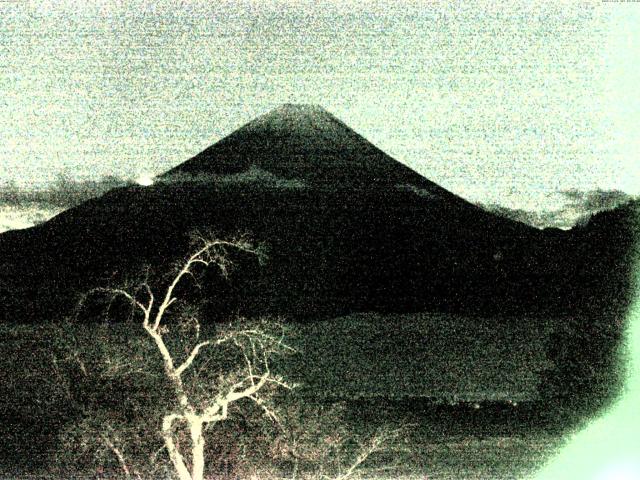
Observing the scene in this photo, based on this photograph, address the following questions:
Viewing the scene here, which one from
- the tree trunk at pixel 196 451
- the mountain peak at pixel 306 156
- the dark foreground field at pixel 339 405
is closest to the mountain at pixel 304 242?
the mountain peak at pixel 306 156

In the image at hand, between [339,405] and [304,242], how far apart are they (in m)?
37.1

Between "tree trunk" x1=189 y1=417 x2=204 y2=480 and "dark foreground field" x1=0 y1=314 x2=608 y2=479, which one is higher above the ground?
"tree trunk" x1=189 y1=417 x2=204 y2=480

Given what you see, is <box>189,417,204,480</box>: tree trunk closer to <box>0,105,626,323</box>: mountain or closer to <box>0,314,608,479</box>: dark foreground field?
<box>0,314,608,479</box>: dark foreground field

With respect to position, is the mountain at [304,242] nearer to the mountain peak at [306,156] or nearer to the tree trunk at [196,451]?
the mountain peak at [306,156]

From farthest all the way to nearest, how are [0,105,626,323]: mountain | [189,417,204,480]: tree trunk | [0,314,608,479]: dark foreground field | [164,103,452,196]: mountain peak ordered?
1. [164,103,452,196]: mountain peak
2. [0,105,626,323]: mountain
3. [0,314,608,479]: dark foreground field
4. [189,417,204,480]: tree trunk

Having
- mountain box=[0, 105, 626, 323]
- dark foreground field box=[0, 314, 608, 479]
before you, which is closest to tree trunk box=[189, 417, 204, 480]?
dark foreground field box=[0, 314, 608, 479]

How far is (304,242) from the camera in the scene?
52.5 meters

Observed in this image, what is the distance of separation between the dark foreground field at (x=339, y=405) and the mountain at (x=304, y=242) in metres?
7.89

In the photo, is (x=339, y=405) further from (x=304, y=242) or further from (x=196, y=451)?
(x=304, y=242)

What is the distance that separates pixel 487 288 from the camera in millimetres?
47406

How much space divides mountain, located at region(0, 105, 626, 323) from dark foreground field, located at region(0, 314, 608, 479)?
789 cm

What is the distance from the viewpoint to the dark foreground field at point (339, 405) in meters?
11.2

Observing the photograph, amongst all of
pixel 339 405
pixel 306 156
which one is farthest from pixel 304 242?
pixel 339 405

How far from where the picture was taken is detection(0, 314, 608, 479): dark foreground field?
440 inches
